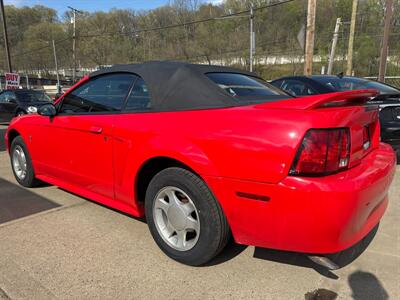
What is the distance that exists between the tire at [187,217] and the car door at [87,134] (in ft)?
2.02

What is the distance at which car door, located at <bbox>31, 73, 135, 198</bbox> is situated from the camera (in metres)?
3.29

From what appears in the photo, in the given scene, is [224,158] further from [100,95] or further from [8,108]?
[8,108]

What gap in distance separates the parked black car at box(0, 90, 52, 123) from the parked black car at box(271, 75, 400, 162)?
31.0 ft

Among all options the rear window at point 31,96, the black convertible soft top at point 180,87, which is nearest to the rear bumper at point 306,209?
the black convertible soft top at point 180,87

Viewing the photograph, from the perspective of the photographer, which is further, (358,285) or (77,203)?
(77,203)

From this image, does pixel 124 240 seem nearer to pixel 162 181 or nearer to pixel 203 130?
pixel 162 181

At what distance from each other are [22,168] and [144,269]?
278 centimetres

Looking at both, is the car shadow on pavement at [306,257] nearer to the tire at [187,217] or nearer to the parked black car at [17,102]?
the tire at [187,217]

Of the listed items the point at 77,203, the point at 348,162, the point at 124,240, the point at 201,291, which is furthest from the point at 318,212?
the point at 77,203

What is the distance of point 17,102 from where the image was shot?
13.1 metres

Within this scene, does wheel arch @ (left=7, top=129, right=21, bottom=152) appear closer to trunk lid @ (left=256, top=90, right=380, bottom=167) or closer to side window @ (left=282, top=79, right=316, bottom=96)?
trunk lid @ (left=256, top=90, right=380, bottom=167)

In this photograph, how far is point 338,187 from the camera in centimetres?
213

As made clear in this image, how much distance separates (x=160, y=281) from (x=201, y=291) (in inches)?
12.7

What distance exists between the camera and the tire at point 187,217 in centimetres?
255
